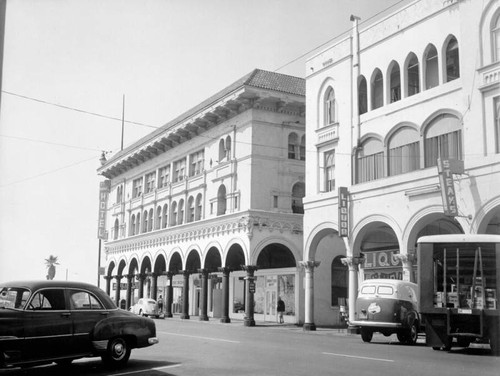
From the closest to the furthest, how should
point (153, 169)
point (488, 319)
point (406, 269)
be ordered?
1. point (488, 319)
2. point (406, 269)
3. point (153, 169)

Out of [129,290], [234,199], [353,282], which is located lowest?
[129,290]

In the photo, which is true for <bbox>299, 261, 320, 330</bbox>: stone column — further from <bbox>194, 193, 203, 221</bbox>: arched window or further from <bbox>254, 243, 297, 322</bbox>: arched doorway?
<bbox>194, 193, 203, 221</bbox>: arched window

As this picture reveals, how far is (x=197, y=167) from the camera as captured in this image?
42938 mm

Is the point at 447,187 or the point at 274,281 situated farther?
the point at 274,281

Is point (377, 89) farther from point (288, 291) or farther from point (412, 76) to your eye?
point (288, 291)

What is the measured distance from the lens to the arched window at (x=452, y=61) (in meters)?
22.9

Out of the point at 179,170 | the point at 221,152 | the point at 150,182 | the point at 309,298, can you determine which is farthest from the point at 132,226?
the point at 309,298

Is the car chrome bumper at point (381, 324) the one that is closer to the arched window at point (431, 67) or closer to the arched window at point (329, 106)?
the arched window at point (431, 67)

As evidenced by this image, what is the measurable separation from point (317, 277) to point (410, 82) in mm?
13196

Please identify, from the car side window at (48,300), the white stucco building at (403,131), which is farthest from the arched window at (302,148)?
the car side window at (48,300)

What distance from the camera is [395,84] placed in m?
26.2

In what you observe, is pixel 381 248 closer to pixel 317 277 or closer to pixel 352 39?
pixel 317 277

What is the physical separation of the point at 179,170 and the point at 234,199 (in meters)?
9.40

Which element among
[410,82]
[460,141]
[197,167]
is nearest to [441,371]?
[460,141]
